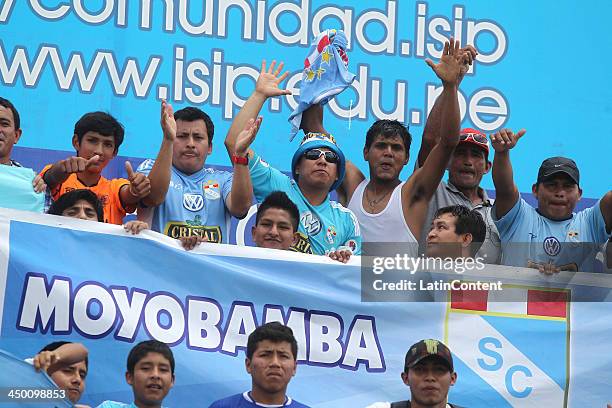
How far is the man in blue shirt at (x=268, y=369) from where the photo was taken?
5387 millimetres

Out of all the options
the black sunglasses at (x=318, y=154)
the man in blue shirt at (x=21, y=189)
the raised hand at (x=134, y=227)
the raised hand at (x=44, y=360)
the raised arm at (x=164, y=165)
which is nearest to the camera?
the raised hand at (x=44, y=360)

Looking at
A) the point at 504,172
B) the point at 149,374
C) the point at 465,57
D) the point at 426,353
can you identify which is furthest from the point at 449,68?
the point at 149,374

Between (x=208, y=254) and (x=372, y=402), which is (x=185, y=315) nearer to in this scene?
(x=208, y=254)

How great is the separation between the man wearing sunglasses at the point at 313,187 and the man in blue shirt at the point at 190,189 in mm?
155

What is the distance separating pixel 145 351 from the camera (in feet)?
17.9

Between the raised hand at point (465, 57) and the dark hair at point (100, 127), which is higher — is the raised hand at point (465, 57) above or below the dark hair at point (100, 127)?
above

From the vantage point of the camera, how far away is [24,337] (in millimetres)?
5516

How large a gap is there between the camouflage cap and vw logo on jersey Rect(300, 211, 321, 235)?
0.88 meters

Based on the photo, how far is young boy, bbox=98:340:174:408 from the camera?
211 inches

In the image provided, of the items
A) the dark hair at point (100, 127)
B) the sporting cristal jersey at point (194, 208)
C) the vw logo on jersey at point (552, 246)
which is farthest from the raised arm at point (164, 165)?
the vw logo on jersey at point (552, 246)

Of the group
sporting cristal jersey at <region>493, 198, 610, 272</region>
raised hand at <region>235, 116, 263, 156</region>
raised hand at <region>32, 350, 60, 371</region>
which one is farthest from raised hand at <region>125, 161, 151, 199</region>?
sporting cristal jersey at <region>493, 198, 610, 272</region>

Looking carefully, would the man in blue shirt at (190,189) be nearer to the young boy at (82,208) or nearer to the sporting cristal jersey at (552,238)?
the young boy at (82,208)

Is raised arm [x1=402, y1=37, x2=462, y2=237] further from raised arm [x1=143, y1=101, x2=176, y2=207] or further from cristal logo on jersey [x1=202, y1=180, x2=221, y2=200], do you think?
raised arm [x1=143, y1=101, x2=176, y2=207]

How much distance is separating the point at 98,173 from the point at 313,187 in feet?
3.21
